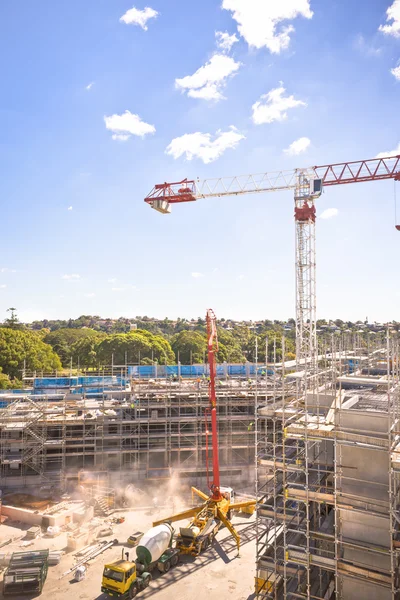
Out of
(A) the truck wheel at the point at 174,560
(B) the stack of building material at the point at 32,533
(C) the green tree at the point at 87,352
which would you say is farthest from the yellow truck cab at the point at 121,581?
(C) the green tree at the point at 87,352

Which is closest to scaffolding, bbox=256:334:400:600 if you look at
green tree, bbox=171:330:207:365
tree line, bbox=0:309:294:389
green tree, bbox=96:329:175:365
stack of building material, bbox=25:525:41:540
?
stack of building material, bbox=25:525:41:540

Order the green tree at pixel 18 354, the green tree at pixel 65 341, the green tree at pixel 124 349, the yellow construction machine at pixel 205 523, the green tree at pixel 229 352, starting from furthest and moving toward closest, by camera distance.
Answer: the green tree at pixel 65 341 < the green tree at pixel 229 352 < the green tree at pixel 124 349 < the green tree at pixel 18 354 < the yellow construction machine at pixel 205 523

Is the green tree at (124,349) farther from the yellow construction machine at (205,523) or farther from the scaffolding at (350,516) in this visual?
the scaffolding at (350,516)

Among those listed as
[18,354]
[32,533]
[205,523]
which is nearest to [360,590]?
[205,523]

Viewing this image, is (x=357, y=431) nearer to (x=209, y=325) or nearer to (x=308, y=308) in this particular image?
(x=209, y=325)

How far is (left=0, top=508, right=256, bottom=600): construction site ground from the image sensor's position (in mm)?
15828

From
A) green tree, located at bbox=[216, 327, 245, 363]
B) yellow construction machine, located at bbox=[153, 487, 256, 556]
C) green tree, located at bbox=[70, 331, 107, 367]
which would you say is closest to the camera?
yellow construction machine, located at bbox=[153, 487, 256, 556]

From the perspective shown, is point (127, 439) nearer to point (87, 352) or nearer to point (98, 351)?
point (98, 351)

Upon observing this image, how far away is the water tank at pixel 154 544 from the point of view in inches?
659

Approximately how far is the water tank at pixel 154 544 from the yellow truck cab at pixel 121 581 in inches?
36.0

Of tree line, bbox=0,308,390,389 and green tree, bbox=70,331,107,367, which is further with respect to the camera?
green tree, bbox=70,331,107,367

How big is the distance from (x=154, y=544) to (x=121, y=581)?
2.23m

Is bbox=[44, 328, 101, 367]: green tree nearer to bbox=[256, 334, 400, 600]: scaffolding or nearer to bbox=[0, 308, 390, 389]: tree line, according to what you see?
bbox=[0, 308, 390, 389]: tree line

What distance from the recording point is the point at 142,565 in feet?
54.9
